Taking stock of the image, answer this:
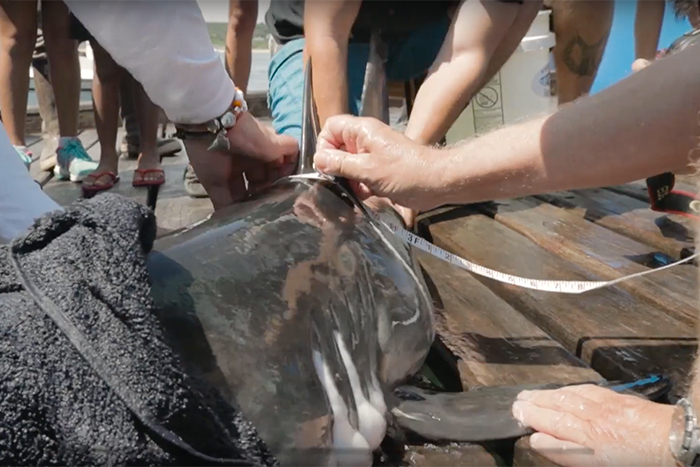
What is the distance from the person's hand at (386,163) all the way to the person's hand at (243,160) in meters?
0.25

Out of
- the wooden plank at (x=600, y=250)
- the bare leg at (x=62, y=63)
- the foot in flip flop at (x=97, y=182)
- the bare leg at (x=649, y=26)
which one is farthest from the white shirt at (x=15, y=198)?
the bare leg at (x=649, y=26)

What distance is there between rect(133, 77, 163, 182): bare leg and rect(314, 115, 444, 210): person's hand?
5.69 feet

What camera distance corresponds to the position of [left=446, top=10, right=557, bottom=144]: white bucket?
8.91 ft

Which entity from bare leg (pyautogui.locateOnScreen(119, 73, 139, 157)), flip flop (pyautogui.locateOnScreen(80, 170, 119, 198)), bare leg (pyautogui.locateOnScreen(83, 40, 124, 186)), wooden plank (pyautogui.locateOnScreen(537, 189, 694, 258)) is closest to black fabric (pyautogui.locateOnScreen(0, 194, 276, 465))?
wooden plank (pyautogui.locateOnScreen(537, 189, 694, 258))

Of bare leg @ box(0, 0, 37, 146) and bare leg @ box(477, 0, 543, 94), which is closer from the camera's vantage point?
bare leg @ box(477, 0, 543, 94)

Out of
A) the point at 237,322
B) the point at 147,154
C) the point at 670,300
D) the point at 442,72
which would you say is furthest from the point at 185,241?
the point at 147,154

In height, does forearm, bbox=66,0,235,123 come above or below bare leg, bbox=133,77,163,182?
above

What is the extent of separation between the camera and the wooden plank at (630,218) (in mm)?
1869

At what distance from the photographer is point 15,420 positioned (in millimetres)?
567

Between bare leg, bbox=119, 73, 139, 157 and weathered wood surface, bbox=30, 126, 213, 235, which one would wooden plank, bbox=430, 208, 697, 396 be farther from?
bare leg, bbox=119, 73, 139, 157

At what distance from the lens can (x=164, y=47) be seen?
1213 mm

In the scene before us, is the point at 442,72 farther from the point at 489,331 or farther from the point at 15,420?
the point at 15,420

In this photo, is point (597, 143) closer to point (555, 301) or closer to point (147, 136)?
point (555, 301)

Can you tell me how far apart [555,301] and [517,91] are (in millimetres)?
1584
